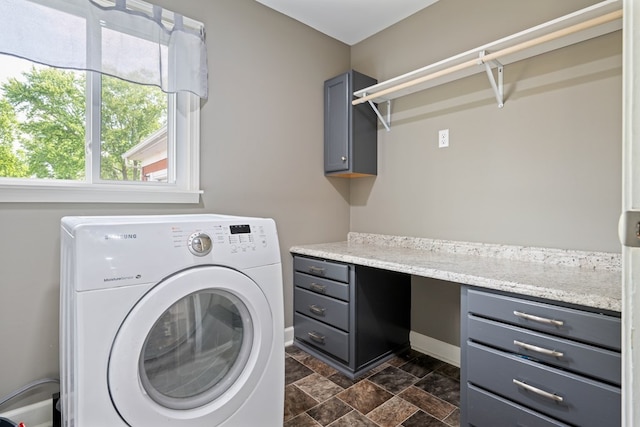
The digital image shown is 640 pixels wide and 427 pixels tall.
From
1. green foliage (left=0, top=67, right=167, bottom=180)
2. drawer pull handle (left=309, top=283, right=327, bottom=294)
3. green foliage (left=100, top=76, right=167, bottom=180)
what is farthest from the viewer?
drawer pull handle (left=309, top=283, right=327, bottom=294)

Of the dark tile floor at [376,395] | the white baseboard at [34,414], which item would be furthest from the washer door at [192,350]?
the white baseboard at [34,414]

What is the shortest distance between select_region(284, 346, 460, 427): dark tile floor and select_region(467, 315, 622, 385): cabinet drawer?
561 millimetres

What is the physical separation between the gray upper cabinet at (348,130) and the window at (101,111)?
1036 mm

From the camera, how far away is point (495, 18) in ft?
6.34

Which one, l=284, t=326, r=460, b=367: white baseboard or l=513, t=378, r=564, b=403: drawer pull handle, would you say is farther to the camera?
l=284, t=326, r=460, b=367: white baseboard

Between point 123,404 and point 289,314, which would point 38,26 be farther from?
point 289,314

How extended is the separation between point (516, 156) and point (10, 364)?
2760 mm

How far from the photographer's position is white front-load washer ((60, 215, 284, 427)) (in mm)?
930

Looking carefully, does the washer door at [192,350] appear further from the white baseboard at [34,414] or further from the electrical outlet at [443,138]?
the electrical outlet at [443,138]

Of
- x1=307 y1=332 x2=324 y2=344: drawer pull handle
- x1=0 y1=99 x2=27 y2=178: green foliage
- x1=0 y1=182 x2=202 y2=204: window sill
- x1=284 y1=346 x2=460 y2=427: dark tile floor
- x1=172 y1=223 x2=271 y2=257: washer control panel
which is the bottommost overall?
x1=284 y1=346 x2=460 y2=427: dark tile floor

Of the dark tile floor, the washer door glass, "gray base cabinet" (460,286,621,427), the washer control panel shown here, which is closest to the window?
the washer control panel

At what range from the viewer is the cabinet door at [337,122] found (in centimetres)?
243

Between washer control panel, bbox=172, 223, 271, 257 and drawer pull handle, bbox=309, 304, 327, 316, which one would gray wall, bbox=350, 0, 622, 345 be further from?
washer control panel, bbox=172, 223, 271, 257

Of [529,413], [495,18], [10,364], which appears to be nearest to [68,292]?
[10,364]
